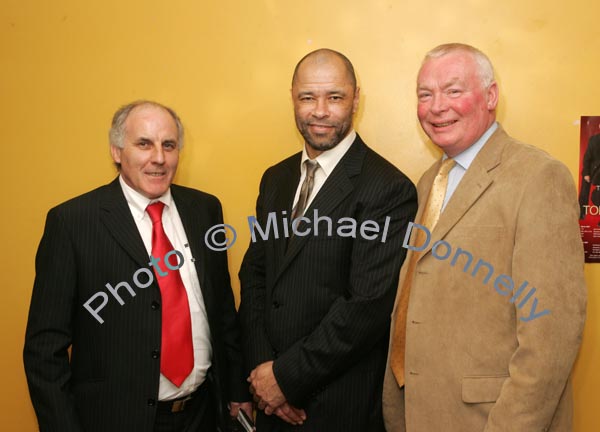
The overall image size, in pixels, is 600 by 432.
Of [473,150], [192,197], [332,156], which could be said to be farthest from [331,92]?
[192,197]

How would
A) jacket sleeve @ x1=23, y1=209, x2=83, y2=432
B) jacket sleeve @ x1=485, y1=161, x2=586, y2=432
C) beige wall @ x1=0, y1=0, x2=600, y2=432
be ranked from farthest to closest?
beige wall @ x1=0, y1=0, x2=600, y2=432, jacket sleeve @ x1=23, y1=209, x2=83, y2=432, jacket sleeve @ x1=485, y1=161, x2=586, y2=432

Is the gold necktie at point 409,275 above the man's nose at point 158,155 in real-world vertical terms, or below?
below

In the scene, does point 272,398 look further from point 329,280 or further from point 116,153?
point 116,153

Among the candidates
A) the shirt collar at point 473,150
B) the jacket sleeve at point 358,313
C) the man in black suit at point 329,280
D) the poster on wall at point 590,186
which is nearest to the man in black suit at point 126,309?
the man in black suit at point 329,280

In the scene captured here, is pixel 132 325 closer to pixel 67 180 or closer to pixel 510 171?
pixel 67 180

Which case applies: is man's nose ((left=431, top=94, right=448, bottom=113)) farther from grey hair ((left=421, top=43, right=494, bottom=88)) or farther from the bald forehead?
the bald forehead

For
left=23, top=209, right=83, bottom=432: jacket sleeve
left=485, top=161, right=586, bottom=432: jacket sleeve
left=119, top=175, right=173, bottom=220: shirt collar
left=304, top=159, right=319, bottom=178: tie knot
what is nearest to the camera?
left=485, top=161, right=586, bottom=432: jacket sleeve

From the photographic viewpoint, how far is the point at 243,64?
8.30ft

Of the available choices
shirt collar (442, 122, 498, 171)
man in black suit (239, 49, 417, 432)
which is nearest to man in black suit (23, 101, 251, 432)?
man in black suit (239, 49, 417, 432)

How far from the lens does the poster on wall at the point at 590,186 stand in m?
2.37

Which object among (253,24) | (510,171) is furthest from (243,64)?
(510,171)

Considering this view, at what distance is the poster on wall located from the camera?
2.37 meters

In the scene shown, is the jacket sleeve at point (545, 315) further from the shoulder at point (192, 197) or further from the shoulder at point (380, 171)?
the shoulder at point (192, 197)

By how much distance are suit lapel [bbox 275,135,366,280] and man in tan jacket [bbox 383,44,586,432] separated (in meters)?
0.26
